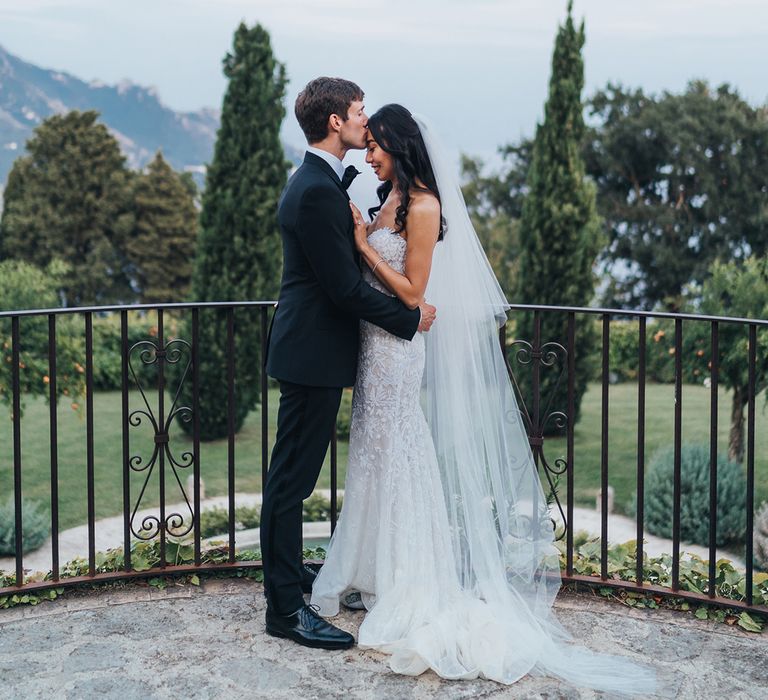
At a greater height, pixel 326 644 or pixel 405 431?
pixel 405 431

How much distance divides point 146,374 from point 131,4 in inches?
911

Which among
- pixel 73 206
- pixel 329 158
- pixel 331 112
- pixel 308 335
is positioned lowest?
pixel 308 335

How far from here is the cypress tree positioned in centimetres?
2100

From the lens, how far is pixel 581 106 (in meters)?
11.9

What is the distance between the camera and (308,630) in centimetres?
293

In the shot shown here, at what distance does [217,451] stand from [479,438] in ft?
29.6

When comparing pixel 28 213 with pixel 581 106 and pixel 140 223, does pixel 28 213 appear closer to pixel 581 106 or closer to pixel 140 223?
pixel 140 223

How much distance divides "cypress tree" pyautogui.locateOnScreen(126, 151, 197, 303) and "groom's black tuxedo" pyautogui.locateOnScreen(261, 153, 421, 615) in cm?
1850

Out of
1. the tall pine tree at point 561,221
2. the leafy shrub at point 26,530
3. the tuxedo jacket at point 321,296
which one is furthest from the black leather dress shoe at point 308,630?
the tall pine tree at point 561,221

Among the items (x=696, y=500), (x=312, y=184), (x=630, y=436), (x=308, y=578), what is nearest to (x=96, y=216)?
(x=630, y=436)

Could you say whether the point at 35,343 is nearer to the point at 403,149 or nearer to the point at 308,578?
the point at 308,578

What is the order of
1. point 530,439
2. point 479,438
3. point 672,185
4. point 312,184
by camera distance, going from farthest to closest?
point 672,185, point 530,439, point 479,438, point 312,184

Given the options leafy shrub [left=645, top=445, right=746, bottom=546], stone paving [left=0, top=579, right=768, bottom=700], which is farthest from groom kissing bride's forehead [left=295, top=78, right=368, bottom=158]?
leafy shrub [left=645, top=445, right=746, bottom=546]

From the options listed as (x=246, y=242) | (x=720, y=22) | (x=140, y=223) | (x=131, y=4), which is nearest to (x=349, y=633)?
(x=246, y=242)
